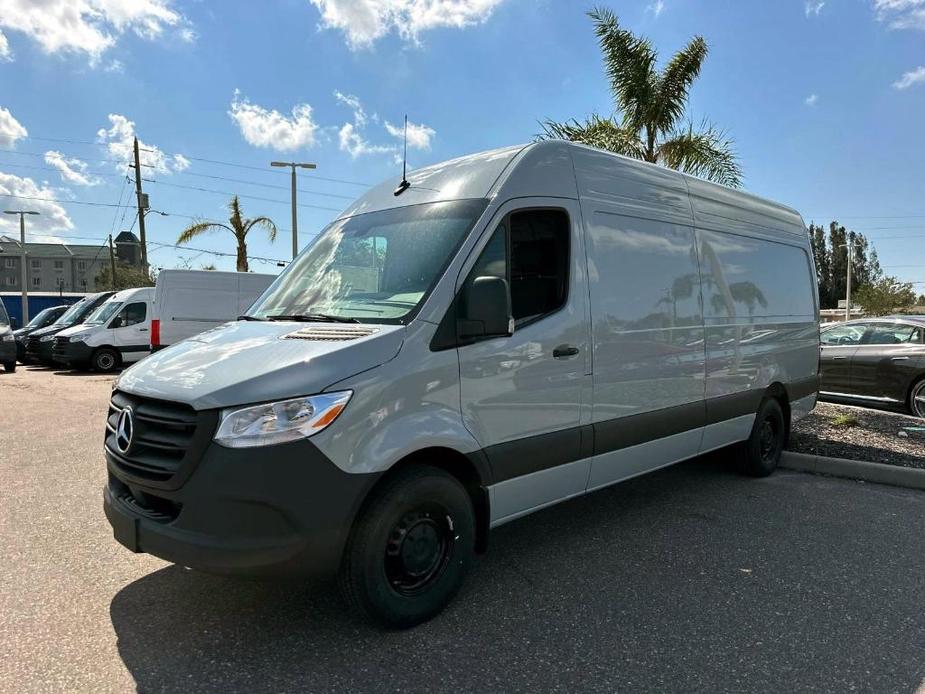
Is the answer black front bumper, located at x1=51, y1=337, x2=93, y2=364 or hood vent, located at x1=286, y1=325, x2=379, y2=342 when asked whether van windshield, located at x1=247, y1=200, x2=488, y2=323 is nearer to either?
hood vent, located at x1=286, y1=325, x2=379, y2=342

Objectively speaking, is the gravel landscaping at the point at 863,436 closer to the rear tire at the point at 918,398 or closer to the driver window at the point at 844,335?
the rear tire at the point at 918,398

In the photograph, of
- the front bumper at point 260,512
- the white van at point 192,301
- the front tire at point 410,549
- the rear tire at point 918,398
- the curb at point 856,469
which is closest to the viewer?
the front bumper at point 260,512

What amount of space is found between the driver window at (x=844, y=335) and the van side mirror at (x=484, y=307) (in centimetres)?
890

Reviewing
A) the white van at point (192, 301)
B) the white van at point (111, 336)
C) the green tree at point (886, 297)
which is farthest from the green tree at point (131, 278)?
the green tree at point (886, 297)

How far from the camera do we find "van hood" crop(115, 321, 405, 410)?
2822 mm

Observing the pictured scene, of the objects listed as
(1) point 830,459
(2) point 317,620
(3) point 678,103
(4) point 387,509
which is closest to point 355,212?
(4) point 387,509

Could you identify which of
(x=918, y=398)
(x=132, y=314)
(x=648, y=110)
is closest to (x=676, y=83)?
(x=648, y=110)

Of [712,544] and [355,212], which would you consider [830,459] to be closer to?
[712,544]

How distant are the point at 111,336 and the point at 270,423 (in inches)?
668

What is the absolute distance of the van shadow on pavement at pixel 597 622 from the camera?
2.86 meters

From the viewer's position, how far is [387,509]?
3.09 metres

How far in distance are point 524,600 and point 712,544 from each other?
1.67m

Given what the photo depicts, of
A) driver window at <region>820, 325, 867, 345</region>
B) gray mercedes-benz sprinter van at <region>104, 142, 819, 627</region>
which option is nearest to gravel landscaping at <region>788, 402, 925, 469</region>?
driver window at <region>820, 325, 867, 345</region>

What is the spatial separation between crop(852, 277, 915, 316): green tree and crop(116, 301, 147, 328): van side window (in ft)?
156
